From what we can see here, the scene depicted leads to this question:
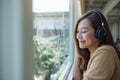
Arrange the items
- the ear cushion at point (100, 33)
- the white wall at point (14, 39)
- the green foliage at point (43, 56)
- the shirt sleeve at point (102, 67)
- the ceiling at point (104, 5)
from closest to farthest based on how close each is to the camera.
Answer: the white wall at point (14, 39) → the green foliage at point (43, 56) → the shirt sleeve at point (102, 67) → the ear cushion at point (100, 33) → the ceiling at point (104, 5)

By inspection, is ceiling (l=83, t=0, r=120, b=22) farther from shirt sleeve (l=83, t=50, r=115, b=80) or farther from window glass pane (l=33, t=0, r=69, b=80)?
shirt sleeve (l=83, t=50, r=115, b=80)

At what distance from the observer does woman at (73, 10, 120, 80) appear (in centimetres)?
127

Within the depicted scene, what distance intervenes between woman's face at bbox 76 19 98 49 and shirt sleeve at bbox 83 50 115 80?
191mm

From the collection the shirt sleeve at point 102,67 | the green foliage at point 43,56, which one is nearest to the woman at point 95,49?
the shirt sleeve at point 102,67

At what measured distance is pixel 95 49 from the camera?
1.50 meters

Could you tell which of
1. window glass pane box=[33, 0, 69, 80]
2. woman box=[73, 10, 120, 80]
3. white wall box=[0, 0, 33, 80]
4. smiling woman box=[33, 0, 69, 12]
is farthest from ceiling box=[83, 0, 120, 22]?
white wall box=[0, 0, 33, 80]

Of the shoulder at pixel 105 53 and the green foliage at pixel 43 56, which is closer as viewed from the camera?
the green foliage at pixel 43 56

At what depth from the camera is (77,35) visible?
5.07 feet

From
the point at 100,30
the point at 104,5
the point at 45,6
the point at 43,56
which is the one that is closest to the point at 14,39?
the point at 43,56

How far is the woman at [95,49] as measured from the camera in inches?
49.9

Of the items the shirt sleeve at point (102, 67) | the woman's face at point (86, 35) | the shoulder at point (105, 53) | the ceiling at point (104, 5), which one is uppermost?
the ceiling at point (104, 5)

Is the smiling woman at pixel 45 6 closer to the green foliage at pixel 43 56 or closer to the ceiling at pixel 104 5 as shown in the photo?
the green foliage at pixel 43 56

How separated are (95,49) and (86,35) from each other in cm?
11

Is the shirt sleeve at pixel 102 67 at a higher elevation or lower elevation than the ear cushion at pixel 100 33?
lower
